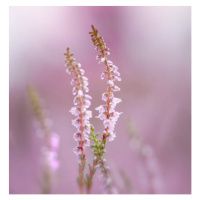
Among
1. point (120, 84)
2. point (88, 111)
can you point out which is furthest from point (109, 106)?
point (120, 84)

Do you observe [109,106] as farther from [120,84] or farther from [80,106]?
[120,84]

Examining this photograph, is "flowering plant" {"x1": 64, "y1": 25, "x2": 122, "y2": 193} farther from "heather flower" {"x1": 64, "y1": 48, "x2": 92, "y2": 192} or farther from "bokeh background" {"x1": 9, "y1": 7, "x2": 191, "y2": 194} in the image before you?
"bokeh background" {"x1": 9, "y1": 7, "x2": 191, "y2": 194}

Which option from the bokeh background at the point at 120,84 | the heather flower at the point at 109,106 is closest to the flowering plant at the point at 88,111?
the heather flower at the point at 109,106

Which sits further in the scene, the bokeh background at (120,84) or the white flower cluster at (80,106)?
the bokeh background at (120,84)

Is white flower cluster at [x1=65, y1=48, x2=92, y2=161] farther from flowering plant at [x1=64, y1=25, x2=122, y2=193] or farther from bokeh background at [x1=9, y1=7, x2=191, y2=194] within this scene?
bokeh background at [x1=9, y1=7, x2=191, y2=194]

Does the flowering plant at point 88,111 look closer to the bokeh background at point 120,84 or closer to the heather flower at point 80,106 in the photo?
the heather flower at point 80,106

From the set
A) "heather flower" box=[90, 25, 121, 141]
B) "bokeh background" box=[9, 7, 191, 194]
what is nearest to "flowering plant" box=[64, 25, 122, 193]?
"heather flower" box=[90, 25, 121, 141]

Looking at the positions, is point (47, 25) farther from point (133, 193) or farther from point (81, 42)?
point (133, 193)

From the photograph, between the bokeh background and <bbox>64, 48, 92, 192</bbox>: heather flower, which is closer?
<bbox>64, 48, 92, 192</bbox>: heather flower

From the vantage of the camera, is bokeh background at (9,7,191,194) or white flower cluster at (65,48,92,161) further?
bokeh background at (9,7,191,194)
